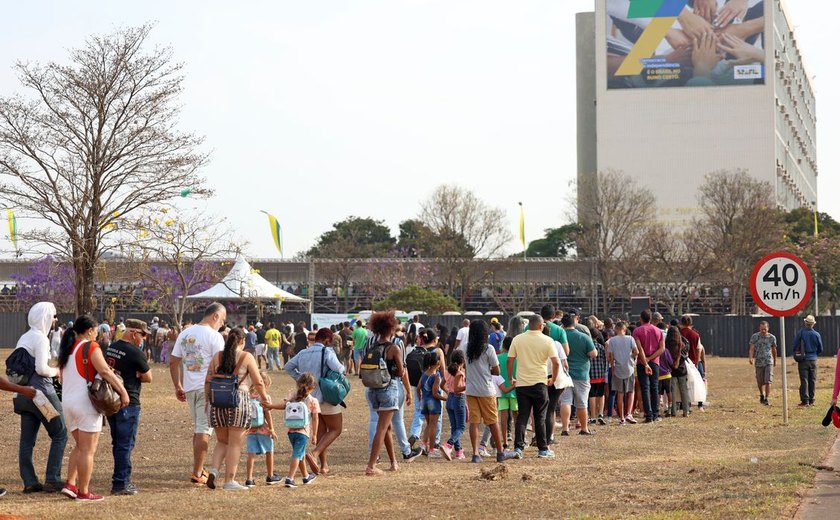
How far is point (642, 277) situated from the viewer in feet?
211

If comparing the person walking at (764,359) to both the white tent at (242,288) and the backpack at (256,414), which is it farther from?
the white tent at (242,288)

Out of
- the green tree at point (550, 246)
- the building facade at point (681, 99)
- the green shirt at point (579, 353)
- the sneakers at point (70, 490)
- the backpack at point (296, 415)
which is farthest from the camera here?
the green tree at point (550, 246)

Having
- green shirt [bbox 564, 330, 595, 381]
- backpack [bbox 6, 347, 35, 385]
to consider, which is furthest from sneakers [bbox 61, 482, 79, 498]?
A: green shirt [bbox 564, 330, 595, 381]

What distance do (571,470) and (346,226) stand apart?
275 feet

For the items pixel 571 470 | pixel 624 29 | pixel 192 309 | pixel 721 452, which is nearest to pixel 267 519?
pixel 571 470

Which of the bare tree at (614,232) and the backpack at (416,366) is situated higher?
the bare tree at (614,232)

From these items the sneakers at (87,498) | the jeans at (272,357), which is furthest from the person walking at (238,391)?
the jeans at (272,357)

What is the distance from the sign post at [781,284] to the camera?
16.1 m

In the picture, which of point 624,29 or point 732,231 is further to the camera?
point 624,29

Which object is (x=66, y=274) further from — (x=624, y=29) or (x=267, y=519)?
(x=624, y=29)

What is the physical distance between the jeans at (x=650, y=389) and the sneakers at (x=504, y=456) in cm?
533

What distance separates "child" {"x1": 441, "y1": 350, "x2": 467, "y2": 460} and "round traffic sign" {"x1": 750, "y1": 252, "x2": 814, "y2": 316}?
501cm

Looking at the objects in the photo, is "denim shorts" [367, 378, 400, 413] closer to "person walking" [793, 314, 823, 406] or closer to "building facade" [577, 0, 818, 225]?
"person walking" [793, 314, 823, 406]

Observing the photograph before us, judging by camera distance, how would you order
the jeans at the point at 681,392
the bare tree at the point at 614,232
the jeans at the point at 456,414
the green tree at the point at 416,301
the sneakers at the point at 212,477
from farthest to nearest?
the bare tree at the point at 614,232 < the green tree at the point at 416,301 < the jeans at the point at 681,392 < the jeans at the point at 456,414 < the sneakers at the point at 212,477
